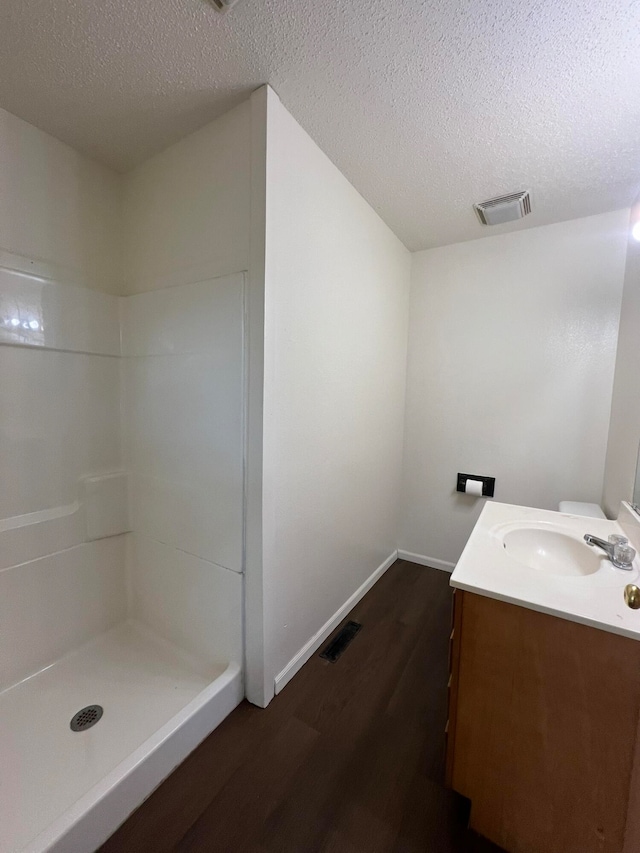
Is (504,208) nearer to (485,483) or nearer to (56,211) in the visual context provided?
(485,483)

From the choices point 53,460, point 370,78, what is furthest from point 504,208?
point 53,460

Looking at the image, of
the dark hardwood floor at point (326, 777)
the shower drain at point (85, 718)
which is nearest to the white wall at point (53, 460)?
the shower drain at point (85, 718)

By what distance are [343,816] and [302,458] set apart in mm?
1211

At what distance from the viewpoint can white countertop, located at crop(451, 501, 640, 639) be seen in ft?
2.65

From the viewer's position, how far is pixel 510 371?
220 centimetres

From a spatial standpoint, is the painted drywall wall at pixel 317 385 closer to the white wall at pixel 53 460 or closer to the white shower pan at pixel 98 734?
the white shower pan at pixel 98 734

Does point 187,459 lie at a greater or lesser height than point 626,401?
lesser

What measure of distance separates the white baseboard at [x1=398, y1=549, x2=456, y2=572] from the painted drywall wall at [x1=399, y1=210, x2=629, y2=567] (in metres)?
0.03

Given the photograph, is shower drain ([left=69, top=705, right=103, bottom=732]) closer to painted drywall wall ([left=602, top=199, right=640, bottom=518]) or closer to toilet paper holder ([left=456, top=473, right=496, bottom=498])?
toilet paper holder ([left=456, top=473, right=496, bottom=498])

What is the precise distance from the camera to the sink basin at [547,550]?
4.10 feet

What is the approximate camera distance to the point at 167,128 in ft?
4.57

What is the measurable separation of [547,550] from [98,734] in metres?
1.92

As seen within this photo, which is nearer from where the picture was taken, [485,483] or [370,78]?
[370,78]

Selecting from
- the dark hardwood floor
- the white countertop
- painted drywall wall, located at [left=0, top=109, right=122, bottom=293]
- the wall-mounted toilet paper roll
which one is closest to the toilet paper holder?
the wall-mounted toilet paper roll
